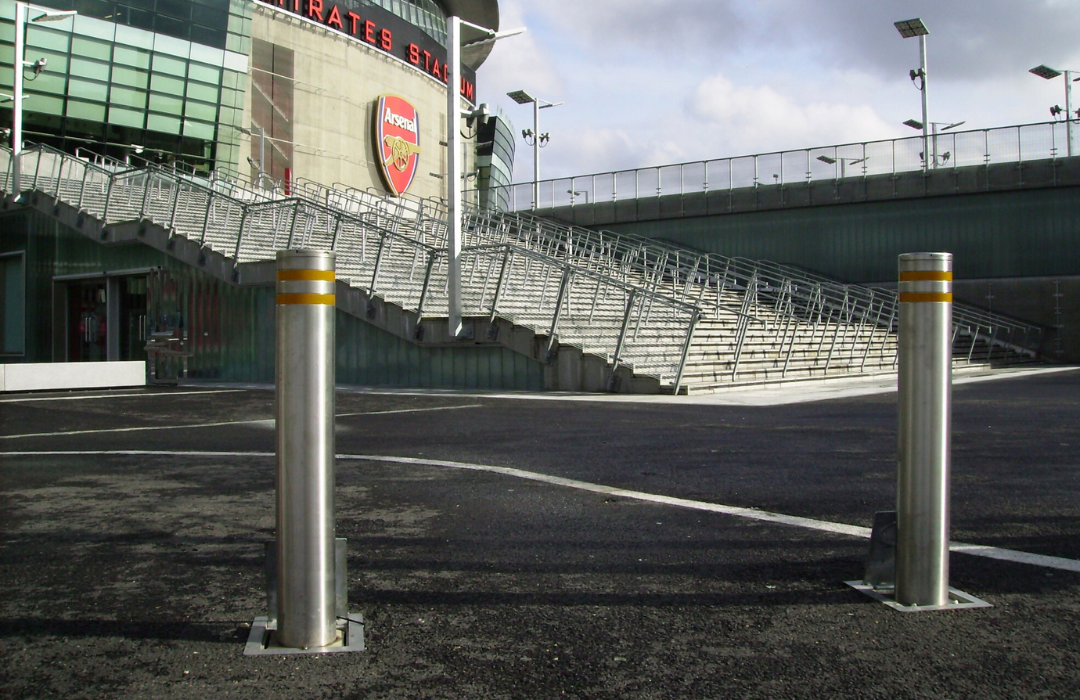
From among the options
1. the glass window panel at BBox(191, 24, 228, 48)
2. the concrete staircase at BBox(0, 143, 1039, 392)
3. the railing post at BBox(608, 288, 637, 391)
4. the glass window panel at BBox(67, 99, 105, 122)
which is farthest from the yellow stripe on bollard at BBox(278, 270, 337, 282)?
the glass window panel at BBox(191, 24, 228, 48)

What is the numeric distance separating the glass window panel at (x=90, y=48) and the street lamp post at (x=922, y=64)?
97.4 ft

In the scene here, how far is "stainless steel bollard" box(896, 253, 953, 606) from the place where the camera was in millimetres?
3309

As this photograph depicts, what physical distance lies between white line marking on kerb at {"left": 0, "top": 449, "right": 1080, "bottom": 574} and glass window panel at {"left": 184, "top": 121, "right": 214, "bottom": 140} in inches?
1354

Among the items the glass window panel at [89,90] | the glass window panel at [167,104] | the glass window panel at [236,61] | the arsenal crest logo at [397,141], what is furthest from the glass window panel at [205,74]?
the arsenal crest logo at [397,141]

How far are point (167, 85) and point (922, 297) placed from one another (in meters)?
40.3

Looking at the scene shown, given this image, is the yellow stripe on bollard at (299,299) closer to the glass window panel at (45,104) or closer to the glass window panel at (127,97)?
the glass window panel at (45,104)

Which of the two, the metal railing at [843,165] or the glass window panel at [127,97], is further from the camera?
the glass window panel at [127,97]

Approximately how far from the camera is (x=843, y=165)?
30297 mm

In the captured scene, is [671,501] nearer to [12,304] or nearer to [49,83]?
[12,304]

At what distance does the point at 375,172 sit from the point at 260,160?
7.32 m

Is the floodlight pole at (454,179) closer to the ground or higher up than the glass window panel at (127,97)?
closer to the ground

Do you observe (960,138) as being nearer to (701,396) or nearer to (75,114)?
(701,396)

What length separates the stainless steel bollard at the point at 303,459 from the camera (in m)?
2.98

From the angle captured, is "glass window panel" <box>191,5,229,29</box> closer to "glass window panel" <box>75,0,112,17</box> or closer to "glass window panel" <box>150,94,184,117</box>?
"glass window panel" <box>150,94,184,117</box>
